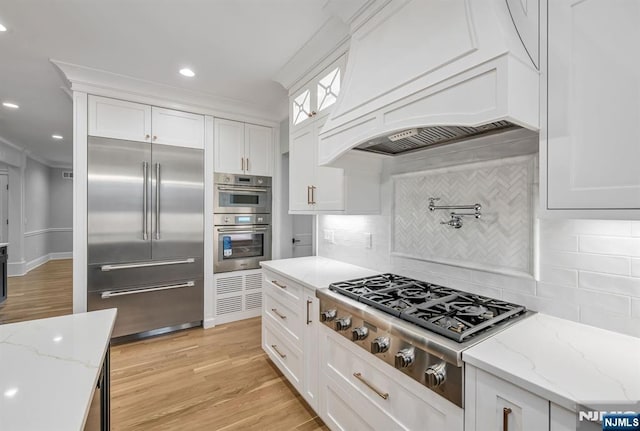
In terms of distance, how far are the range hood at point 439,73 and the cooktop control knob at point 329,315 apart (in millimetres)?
934

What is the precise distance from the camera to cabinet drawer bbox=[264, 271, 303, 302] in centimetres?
210

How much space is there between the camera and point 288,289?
7.23ft

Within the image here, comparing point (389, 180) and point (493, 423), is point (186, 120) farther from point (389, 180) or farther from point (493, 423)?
point (493, 423)

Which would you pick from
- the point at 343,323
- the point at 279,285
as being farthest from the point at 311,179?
the point at 343,323

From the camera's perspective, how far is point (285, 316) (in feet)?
7.43

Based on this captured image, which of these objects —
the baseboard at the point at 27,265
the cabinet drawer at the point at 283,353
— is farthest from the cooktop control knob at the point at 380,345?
the baseboard at the point at 27,265

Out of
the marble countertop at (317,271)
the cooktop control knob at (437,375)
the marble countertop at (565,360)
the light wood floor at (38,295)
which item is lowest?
the light wood floor at (38,295)

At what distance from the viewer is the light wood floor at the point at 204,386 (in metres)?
1.92

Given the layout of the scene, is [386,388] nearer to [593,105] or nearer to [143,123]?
[593,105]

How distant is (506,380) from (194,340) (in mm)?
3107

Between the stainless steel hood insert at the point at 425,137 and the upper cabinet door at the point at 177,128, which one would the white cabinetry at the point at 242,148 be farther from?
the stainless steel hood insert at the point at 425,137

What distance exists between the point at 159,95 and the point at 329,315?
3.01 meters

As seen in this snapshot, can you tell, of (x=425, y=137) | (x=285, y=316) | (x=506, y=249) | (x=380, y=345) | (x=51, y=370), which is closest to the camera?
(x=51, y=370)

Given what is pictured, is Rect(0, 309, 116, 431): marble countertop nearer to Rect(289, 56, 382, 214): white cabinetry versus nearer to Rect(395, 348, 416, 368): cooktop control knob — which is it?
Rect(395, 348, 416, 368): cooktop control knob
